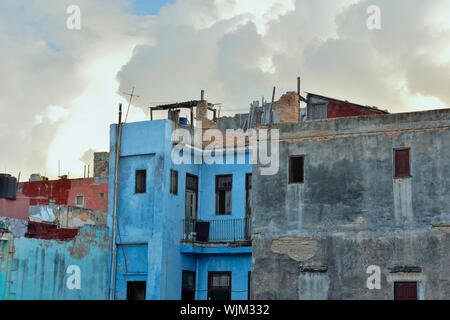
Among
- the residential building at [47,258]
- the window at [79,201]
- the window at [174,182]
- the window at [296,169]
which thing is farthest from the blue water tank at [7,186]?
the window at [79,201]

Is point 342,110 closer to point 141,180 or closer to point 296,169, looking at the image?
point 296,169

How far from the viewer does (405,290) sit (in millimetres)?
20250

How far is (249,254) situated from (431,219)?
7.50m

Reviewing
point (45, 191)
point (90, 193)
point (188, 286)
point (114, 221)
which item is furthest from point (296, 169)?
point (45, 191)

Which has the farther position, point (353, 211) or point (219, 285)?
point (219, 285)

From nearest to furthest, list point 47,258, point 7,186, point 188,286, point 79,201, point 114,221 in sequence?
point 47,258
point 114,221
point 188,286
point 7,186
point 79,201

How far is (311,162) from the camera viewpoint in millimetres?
22094

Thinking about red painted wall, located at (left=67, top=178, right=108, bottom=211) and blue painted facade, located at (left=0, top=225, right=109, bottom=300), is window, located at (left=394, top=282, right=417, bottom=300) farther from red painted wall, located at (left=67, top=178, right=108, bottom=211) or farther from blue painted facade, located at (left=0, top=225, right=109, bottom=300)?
red painted wall, located at (left=67, top=178, right=108, bottom=211)

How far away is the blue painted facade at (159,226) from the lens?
25172mm

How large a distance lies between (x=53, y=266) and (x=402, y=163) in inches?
457

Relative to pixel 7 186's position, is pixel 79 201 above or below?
above

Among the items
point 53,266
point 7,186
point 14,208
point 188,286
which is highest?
point 7,186
